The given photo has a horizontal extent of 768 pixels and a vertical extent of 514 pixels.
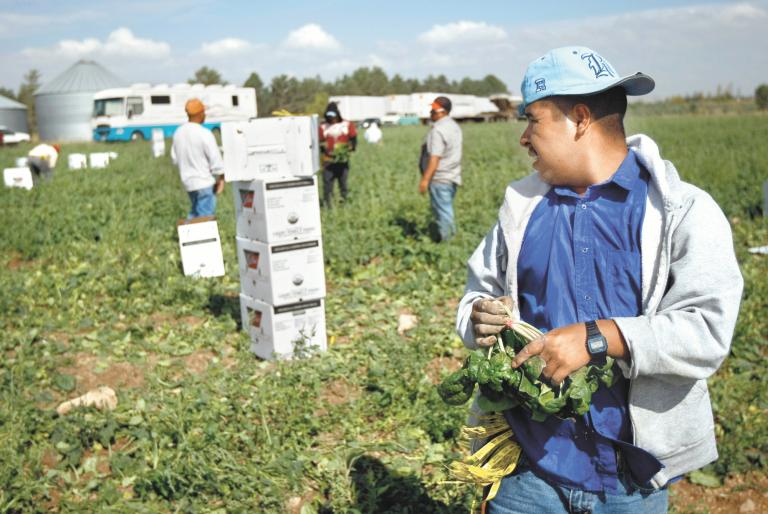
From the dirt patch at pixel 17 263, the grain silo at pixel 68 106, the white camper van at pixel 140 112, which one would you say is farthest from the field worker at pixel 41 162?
the grain silo at pixel 68 106

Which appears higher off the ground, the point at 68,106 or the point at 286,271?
the point at 68,106

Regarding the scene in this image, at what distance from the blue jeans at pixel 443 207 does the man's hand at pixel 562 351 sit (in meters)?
6.74

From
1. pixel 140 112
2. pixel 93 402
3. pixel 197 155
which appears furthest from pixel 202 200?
pixel 140 112

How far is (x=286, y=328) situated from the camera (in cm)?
568

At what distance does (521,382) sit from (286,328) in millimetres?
4059

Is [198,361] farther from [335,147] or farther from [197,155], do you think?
Result: [335,147]

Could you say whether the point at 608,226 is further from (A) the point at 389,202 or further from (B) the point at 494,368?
(A) the point at 389,202

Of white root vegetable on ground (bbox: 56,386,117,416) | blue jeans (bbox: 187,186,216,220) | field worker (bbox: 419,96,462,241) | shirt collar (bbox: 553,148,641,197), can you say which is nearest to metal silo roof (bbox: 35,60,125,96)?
blue jeans (bbox: 187,186,216,220)

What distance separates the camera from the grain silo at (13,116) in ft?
170

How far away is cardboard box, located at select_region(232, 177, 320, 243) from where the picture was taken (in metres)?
5.52

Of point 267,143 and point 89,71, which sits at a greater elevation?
point 89,71

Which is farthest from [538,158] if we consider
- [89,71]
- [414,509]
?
[89,71]

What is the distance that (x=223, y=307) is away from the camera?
680cm

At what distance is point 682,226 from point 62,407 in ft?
14.0
